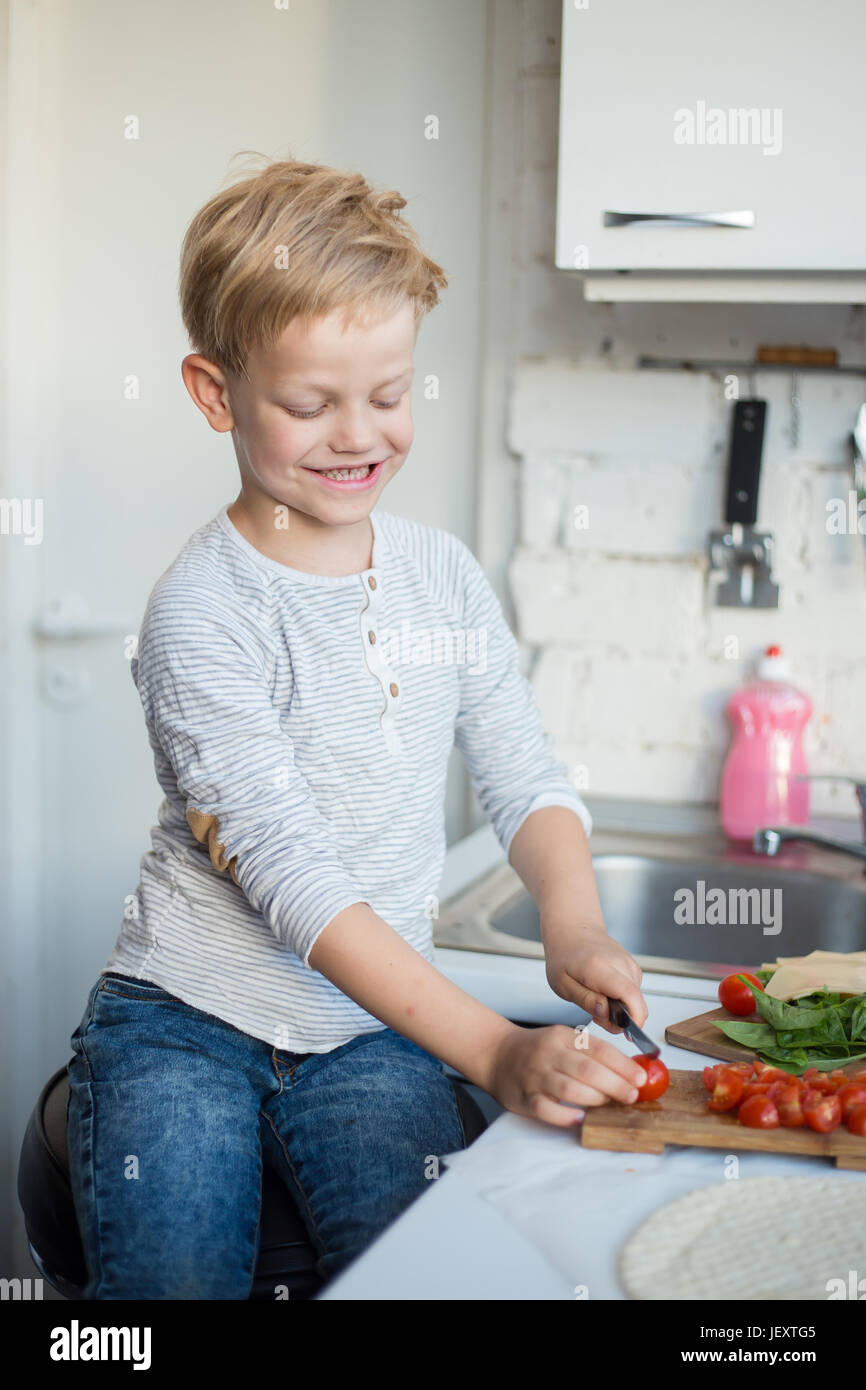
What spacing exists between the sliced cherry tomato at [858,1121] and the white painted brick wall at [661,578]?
958 mm

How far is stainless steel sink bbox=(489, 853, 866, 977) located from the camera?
1.48 metres

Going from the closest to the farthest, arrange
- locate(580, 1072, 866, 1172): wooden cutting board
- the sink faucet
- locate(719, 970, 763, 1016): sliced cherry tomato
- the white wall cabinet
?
1. locate(580, 1072, 866, 1172): wooden cutting board
2. locate(719, 970, 763, 1016): sliced cherry tomato
3. the white wall cabinet
4. the sink faucet

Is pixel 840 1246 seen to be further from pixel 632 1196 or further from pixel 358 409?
pixel 358 409

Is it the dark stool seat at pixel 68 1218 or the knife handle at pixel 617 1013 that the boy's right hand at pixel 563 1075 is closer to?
the knife handle at pixel 617 1013

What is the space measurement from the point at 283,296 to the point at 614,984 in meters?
0.54

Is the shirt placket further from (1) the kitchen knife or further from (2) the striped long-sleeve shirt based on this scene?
(1) the kitchen knife

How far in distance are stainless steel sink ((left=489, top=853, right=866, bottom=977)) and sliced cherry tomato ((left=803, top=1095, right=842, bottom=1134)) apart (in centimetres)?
69

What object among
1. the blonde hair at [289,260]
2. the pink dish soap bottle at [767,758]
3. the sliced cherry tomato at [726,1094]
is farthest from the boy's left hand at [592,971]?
the pink dish soap bottle at [767,758]

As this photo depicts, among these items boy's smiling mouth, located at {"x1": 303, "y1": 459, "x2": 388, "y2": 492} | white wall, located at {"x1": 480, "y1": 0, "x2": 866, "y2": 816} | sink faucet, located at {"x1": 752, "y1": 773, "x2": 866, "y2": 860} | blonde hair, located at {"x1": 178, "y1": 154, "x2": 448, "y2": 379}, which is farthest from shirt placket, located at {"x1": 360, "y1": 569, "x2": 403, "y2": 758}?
white wall, located at {"x1": 480, "y1": 0, "x2": 866, "y2": 816}

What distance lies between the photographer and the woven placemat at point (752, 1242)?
0.62m

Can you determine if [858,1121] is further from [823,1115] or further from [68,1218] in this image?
[68,1218]
